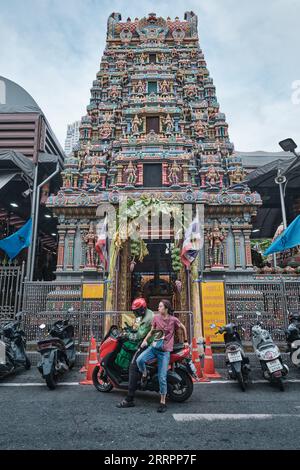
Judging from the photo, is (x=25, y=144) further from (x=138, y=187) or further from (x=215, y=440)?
(x=215, y=440)

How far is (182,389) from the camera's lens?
5.68 m

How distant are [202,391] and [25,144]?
17.5 m

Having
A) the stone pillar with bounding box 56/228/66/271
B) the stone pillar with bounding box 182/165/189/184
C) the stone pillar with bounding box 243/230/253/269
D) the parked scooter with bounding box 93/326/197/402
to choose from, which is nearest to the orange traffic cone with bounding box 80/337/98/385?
the parked scooter with bounding box 93/326/197/402

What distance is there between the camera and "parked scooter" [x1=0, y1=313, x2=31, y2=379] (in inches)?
278

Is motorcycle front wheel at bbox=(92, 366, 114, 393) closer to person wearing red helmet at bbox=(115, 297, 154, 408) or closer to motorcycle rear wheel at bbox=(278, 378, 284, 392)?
person wearing red helmet at bbox=(115, 297, 154, 408)

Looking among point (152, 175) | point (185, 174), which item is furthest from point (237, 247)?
point (152, 175)

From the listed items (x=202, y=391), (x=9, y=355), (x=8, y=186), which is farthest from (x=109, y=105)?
(x=202, y=391)

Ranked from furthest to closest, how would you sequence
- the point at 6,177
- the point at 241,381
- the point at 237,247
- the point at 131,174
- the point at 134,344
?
the point at 6,177 < the point at 131,174 < the point at 237,247 < the point at 241,381 < the point at 134,344

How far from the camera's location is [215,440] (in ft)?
12.6

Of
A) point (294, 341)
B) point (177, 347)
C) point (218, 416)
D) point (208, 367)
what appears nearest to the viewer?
point (218, 416)

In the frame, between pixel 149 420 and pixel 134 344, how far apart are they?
5.64ft

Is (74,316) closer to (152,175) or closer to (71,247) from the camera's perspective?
(71,247)

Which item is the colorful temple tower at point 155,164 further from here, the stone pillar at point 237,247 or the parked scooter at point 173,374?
the parked scooter at point 173,374

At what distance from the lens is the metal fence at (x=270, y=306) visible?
9.61 meters
